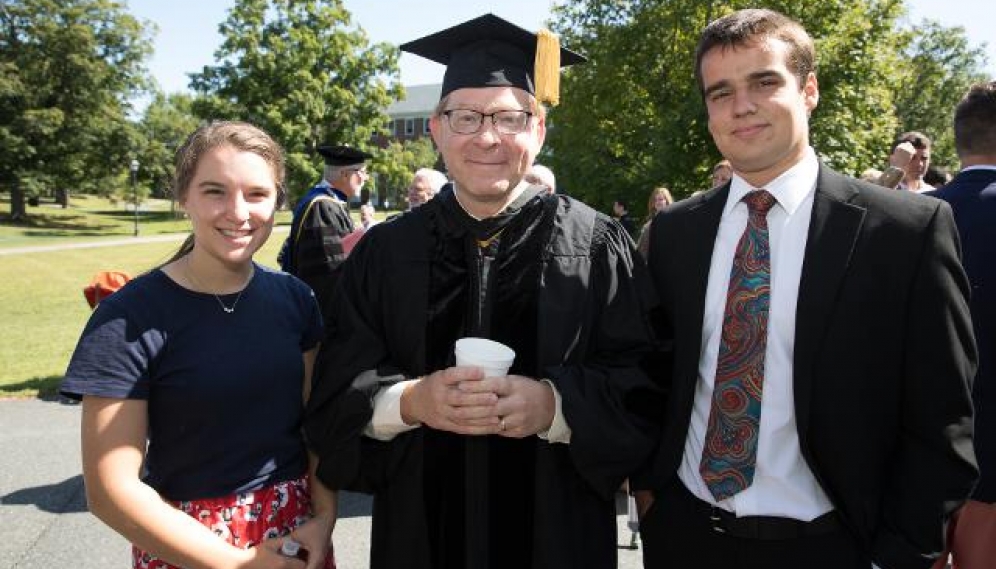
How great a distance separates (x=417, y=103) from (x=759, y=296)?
77.5 m

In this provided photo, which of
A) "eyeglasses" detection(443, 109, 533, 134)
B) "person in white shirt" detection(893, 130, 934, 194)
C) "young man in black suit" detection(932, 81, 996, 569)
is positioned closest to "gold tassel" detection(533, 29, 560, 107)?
"eyeglasses" detection(443, 109, 533, 134)

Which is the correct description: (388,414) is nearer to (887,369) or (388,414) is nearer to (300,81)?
(887,369)

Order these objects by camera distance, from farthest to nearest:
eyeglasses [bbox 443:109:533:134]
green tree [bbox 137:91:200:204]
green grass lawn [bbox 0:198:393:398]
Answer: green tree [bbox 137:91:200:204], green grass lawn [bbox 0:198:393:398], eyeglasses [bbox 443:109:533:134]

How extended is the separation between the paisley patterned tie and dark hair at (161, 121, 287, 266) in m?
1.37

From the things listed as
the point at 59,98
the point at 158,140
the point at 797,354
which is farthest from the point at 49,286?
the point at 158,140

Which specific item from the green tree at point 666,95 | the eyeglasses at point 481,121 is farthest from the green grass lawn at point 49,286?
the green tree at point 666,95

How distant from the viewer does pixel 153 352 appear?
5.57 feet

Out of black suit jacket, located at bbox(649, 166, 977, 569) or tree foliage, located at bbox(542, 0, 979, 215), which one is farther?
tree foliage, located at bbox(542, 0, 979, 215)

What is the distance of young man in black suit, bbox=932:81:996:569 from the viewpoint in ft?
7.86

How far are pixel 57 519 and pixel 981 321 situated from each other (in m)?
4.83

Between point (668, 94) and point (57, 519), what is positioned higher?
point (668, 94)

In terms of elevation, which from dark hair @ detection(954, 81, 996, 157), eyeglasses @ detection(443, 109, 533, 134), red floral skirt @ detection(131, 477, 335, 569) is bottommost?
red floral skirt @ detection(131, 477, 335, 569)

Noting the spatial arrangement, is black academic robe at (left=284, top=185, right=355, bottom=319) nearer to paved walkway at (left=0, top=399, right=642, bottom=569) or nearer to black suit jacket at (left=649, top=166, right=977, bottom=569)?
paved walkway at (left=0, top=399, right=642, bottom=569)

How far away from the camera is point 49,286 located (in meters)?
15.2
